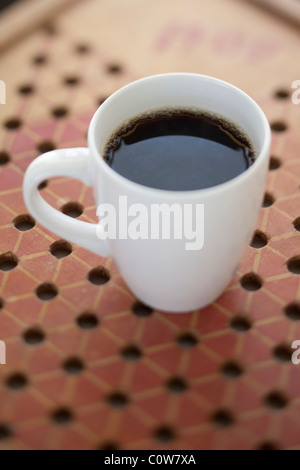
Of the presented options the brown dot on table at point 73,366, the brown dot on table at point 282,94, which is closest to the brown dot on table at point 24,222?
the brown dot on table at point 73,366

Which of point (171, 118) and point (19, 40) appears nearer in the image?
point (171, 118)

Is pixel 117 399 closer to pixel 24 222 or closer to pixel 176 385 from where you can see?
pixel 176 385

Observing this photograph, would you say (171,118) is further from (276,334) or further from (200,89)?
(276,334)

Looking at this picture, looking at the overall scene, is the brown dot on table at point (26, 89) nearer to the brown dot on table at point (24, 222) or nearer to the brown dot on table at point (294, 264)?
the brown dot on table at point (24, 222)

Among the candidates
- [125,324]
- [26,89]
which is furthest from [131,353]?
[26,89]

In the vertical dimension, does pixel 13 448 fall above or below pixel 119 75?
below

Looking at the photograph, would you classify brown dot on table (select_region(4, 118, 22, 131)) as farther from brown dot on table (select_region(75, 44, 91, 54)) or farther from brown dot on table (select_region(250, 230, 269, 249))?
brown dot on table (select_region(250, 230, 269, 249))

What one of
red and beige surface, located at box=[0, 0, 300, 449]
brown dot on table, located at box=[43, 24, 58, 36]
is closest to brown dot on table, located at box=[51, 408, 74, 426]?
red and beige surface, located at box=[0, 0, 300, 449]

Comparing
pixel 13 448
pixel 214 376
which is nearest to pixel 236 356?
pixel 214 376
